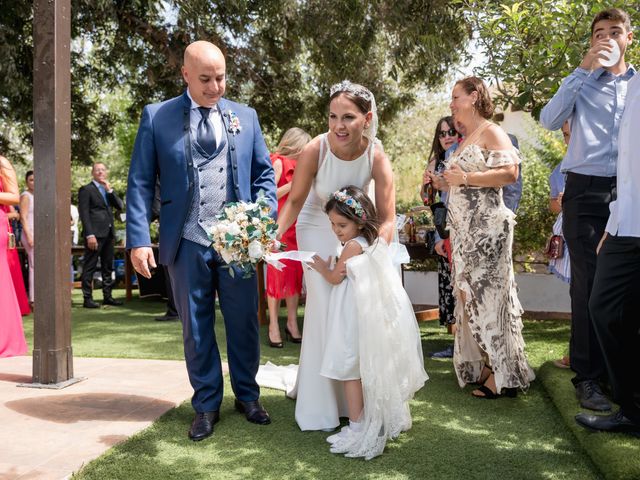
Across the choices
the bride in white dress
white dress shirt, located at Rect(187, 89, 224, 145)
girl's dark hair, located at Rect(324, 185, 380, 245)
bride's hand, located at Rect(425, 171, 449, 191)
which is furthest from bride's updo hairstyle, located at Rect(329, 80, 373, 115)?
bride's hand, located at Rect(425, 171, 449, 191)

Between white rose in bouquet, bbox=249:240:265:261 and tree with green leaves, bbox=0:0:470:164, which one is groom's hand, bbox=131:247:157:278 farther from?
tree with green leaves, bbox=0:0:470:164

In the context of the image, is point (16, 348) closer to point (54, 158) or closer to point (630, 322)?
point (54, 158)

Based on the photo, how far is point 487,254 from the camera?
14.7ft

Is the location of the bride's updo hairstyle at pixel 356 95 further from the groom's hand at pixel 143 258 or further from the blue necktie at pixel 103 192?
the blue necktie at pixel 103 192

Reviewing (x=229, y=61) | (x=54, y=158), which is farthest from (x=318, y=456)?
(x=229, y=61)

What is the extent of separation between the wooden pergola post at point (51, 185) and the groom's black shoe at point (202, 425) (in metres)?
1.48

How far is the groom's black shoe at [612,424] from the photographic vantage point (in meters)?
3.49

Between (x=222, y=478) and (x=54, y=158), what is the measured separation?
275cm

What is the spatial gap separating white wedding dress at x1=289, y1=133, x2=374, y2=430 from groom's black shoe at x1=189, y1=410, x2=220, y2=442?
0.50 metres

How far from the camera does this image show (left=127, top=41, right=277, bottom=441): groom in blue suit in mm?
3830

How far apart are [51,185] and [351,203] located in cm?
238

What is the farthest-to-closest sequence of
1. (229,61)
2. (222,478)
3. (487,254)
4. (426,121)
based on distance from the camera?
(426,121) → (229,61) → (487,254) → (222,478)

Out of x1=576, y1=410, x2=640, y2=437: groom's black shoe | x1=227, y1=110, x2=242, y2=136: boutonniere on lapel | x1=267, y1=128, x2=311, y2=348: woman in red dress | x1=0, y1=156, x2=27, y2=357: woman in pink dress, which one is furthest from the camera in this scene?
x1=267, y1=128, x2=311, y2=348: woman in red dress

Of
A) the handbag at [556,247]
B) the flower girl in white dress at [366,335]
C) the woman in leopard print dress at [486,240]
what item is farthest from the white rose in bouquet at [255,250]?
the handbag at [556,247]
